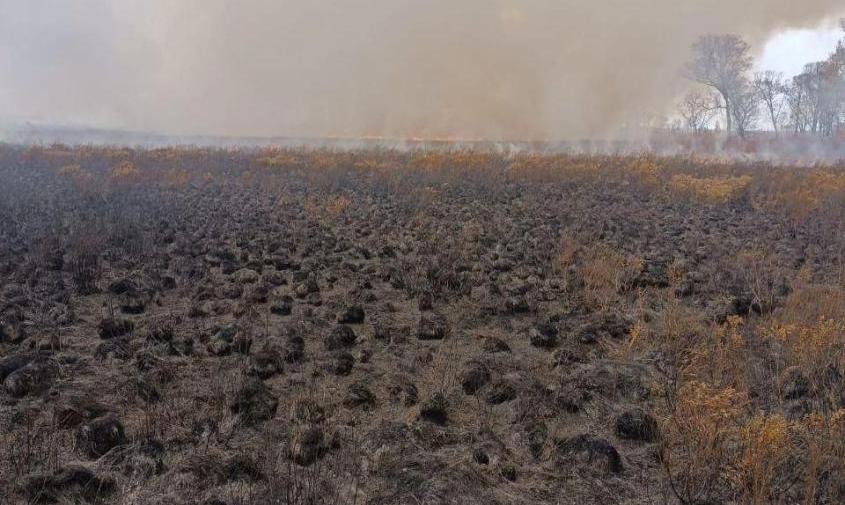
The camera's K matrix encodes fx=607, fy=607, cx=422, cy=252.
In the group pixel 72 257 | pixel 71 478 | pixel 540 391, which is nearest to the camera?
pixel 71 478

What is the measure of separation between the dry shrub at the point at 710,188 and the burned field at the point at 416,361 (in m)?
3.46

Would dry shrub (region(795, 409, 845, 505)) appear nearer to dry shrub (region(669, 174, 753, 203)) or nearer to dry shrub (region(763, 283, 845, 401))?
dry shrub (region(763, 283, 845, 401))

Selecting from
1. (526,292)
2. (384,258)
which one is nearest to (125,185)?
(384,258)

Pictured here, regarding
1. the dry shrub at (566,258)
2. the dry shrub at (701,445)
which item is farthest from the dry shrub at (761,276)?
the dry shrub at (701,445)

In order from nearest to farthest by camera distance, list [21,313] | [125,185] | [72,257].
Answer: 1. [21,313]
2. [72,257]
3. [125,185]

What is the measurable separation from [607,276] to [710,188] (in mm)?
8547

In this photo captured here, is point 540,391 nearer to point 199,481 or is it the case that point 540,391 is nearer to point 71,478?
point 199,481

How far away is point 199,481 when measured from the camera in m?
2.67

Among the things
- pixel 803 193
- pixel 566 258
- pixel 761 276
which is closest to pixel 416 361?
pixel 566 258

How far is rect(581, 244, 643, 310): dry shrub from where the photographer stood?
571cm

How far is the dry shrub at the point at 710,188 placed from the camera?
12914 mm

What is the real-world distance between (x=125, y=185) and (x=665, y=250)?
37.9ft

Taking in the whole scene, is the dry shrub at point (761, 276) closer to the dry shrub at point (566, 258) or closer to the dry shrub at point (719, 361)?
the dry shrub at point (719, 361)

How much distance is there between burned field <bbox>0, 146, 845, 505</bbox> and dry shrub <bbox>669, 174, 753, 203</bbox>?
3.46m
